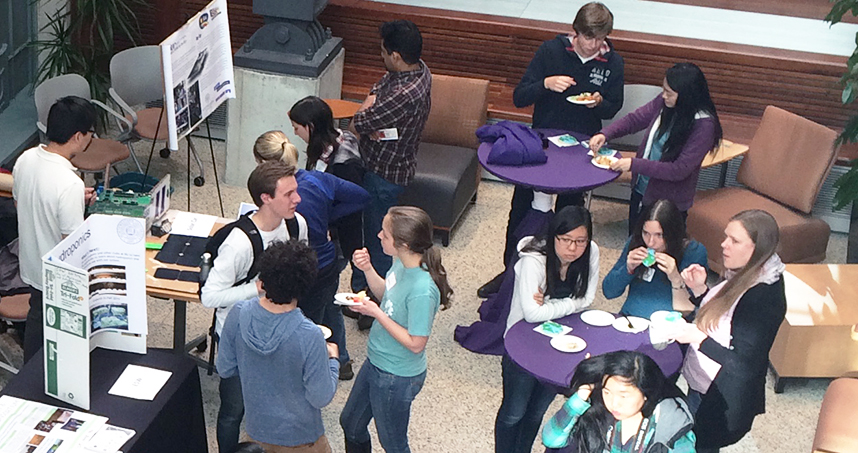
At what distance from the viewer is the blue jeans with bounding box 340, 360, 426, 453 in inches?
160

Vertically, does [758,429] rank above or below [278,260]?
below

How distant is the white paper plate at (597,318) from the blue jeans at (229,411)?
1.49 m

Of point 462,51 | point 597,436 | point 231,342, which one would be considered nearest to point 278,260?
point 231,342

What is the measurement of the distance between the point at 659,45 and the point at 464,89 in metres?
1.62

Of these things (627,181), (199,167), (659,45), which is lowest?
(199,167)

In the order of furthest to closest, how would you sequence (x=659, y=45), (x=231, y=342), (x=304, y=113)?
(x=659, y=45) < (x=304, y=113) < (x=231, y=342)

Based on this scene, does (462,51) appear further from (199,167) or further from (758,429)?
(758,429)

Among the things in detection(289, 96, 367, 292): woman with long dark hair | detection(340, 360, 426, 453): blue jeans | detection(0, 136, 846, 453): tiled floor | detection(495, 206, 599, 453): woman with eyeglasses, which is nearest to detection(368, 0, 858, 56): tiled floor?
detection(0, 136, 846, 453): tiled floor

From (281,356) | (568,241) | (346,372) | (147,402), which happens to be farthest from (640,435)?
(346,372)

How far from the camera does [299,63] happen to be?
705cm

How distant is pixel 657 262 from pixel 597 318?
35 cm

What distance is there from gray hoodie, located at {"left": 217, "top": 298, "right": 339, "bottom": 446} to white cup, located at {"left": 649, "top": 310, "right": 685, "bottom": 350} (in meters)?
1.27

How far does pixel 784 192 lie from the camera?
6.70 m

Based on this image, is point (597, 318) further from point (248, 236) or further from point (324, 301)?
point (248, 236)
